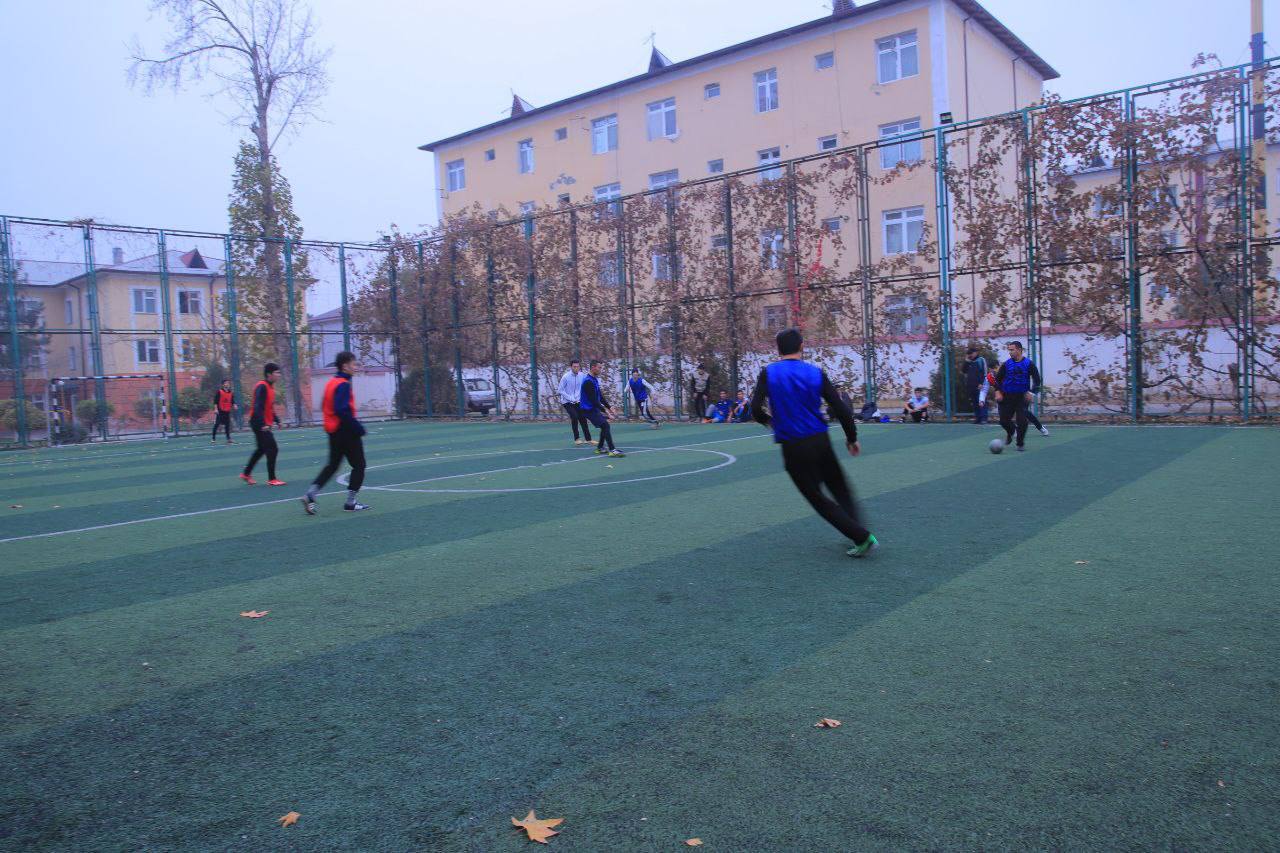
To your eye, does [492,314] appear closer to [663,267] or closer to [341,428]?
[663,267]

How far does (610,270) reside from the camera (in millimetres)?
29047

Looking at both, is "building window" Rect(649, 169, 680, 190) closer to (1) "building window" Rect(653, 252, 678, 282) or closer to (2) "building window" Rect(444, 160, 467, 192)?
(2) "building window" Rect(444, 160, 467, 192)

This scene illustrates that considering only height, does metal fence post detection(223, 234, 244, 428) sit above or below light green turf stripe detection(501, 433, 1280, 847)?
above

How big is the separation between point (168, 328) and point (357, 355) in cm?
788

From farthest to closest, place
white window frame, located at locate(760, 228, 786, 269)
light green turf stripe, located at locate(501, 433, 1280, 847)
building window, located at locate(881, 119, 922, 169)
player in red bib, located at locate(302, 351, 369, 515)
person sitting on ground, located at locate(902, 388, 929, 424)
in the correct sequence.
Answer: building window, located at locate(881, 119, 922, 169) → white window frame, located at locate(760, 228, 786, 269) → person sitting on ground, located at locate(902, 388, 929, 424) → player in red bib, located at locate(302, 351, 369, 515) → light green turf stripe, located at locate(501, 433, 1280, 847)

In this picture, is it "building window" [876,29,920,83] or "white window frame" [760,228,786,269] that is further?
"building window" [876,29,920,83]

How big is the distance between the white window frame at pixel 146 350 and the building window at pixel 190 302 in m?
1.31

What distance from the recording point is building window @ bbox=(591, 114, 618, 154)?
141ft

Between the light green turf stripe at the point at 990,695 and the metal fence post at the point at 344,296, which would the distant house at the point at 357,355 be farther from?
the light green turf stripe at the point at 990,695

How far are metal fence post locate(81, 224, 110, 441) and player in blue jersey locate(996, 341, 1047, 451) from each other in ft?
85.2

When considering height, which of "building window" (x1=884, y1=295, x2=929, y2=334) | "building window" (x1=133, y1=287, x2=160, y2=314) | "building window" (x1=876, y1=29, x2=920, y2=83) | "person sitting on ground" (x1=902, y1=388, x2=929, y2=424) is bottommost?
"person sitting on ground" (x1=902, y1=388, x2=929, y2=424)

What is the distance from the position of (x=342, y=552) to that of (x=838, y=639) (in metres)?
4.90

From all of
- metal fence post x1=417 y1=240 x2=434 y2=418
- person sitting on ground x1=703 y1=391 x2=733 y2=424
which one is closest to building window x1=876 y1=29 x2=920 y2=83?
person sitting on ground x1=703 y1=391 x2=733 y2=424

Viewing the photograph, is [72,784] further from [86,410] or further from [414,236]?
[414,236]
